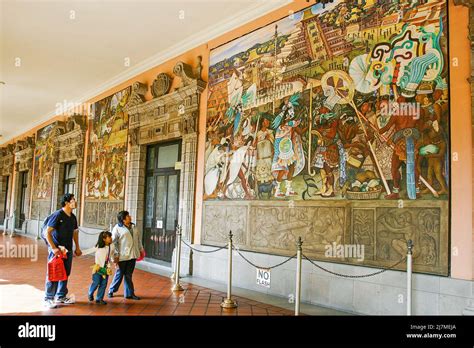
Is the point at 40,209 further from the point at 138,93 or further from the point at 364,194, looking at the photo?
the point at 364,194

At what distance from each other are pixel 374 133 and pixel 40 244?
13.5m

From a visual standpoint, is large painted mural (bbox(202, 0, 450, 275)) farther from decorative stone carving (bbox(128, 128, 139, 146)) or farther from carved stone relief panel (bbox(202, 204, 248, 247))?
decorative stone carving (bbox(128, 128, 139, 146))

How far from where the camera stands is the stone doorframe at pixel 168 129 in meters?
8.42

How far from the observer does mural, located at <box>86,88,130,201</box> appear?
11172 millimetres

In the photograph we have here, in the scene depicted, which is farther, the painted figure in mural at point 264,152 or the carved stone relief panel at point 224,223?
the carved stone relief panel at point 224,223

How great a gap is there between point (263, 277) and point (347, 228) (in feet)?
5.93

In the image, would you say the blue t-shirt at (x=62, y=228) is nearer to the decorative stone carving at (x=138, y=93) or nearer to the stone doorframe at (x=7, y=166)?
the decorative stone carving at (x=138, y=93)

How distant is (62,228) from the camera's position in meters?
5.48

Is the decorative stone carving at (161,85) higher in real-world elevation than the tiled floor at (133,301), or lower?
higher

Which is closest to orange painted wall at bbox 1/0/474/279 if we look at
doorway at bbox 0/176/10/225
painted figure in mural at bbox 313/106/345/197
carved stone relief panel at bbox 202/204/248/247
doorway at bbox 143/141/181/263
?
painted figure in mural at bbox 313/106/345/197

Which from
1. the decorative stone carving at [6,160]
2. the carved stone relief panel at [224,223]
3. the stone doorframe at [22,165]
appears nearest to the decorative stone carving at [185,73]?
the carved stone relief panel at [224,223]

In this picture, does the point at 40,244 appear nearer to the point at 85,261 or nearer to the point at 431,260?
the point at 85,261

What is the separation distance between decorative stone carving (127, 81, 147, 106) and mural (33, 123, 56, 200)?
7566 mm

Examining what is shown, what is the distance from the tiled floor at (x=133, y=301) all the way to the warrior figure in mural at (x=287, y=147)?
6.84ft
